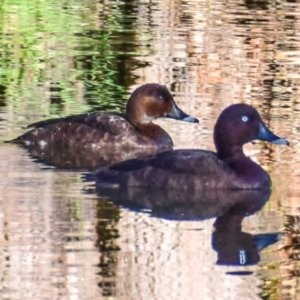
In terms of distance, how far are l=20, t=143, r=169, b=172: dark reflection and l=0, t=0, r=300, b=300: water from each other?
0.60 ft

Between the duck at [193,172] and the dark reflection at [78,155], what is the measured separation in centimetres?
78

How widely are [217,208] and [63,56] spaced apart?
24.4ft

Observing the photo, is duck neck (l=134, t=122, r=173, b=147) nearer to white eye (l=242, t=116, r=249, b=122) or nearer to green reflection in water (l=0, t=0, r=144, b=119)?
green reflection in water (l=0, t=0, r=144, b=119)

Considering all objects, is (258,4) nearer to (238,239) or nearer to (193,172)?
(193,172)

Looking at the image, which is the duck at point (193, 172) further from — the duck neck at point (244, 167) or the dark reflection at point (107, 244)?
the dark reflection at point (107, 244)

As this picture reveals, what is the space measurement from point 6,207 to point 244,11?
13.1m

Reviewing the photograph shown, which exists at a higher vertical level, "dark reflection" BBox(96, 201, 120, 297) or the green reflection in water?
"dark reflection" BBox(96, 201, 120, 297)

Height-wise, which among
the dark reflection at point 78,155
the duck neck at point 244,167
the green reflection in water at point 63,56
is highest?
the duck neck at point 244,167

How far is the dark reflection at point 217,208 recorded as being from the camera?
8.22 m

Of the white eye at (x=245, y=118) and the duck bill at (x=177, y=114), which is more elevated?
the white eye at (x=245, y=118)

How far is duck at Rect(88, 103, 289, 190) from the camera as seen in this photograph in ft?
32.1

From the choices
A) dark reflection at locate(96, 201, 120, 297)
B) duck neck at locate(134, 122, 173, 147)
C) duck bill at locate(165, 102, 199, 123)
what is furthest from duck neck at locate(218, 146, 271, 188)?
duck bill at locate(165, 102, 199, 123)

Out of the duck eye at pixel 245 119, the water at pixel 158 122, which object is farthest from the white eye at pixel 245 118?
the water at pixel 158 122

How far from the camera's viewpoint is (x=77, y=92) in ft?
45.1
